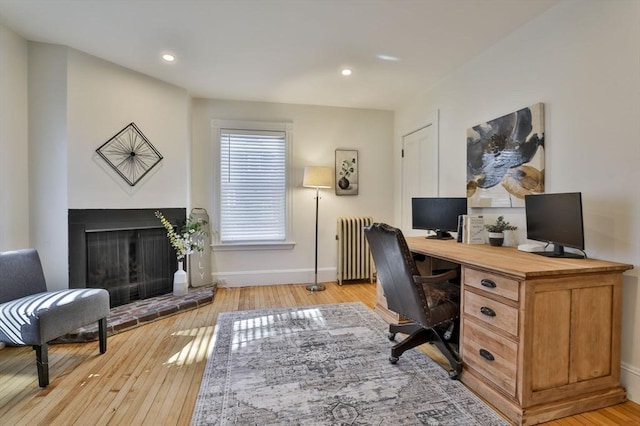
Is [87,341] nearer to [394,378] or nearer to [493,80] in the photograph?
[394,378]

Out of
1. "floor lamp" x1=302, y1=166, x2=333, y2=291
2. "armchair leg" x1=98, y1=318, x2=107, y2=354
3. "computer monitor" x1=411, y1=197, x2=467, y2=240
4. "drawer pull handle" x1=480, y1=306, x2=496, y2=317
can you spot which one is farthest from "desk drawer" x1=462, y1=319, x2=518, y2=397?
"armchair leg" x1=98, y1=318, x2=107, y2=354

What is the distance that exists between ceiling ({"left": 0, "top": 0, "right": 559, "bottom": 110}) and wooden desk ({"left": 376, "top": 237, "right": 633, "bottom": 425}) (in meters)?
1.86

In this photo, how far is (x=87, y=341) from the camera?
2551 millimetres

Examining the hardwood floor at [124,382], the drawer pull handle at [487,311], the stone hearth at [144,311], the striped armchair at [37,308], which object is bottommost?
the hardwood floor at [124,382]

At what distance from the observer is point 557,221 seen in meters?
1.95

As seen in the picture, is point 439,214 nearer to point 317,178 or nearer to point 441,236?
point 441,236

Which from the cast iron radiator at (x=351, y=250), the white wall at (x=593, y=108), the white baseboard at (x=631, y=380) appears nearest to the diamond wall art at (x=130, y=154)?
the cast iron radiator at (x=351, y=250)

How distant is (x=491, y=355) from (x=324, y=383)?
3.29ft

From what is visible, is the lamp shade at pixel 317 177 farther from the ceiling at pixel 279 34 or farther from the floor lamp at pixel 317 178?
the ceiling at pixel 279 34

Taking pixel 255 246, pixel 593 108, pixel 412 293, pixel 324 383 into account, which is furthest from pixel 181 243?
pixel 593 108

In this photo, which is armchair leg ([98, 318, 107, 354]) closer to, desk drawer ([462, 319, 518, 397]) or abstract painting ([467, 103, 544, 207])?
desk drawer ([462, 319, 518, 397])

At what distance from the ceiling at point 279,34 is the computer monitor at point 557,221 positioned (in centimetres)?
139

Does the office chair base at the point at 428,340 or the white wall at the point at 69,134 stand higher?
the white wall at the point at 69,134

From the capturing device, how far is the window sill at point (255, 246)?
4156 millimetres
